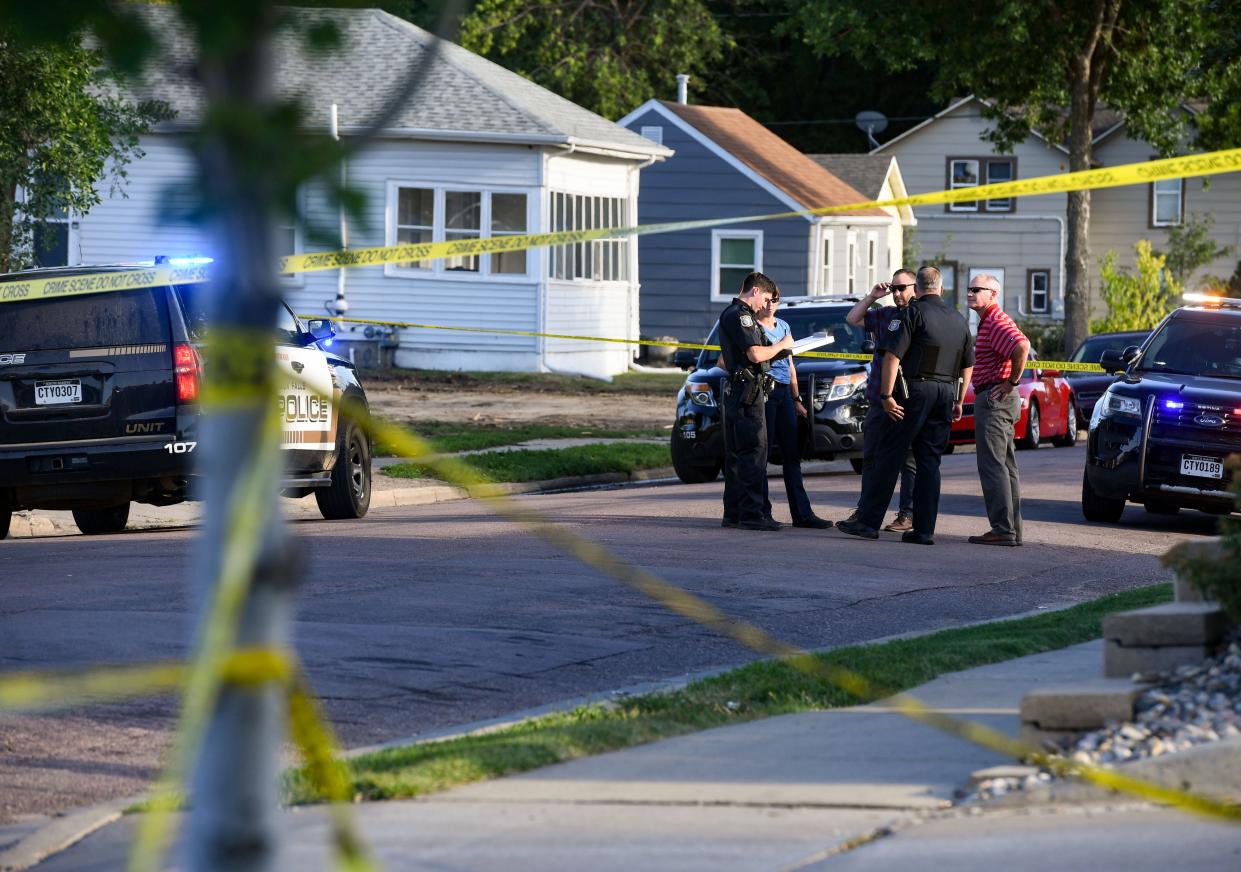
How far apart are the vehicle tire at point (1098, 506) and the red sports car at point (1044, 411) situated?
7885 mm

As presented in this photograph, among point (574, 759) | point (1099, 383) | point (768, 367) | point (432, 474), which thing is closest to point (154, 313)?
point (768, 367)

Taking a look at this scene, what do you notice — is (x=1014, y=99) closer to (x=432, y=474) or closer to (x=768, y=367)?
(x=432, y=474)

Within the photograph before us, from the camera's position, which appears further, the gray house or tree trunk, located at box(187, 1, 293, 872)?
the gray house

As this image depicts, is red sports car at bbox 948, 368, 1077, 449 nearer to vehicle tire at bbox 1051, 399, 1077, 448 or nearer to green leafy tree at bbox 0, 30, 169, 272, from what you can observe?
vehicle tire at bbox 1051, 399, 1077, 448

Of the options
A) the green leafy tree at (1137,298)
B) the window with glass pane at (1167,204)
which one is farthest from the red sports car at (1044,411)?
the window with glass pane at (1167,204)

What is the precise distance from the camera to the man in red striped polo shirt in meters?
13.9

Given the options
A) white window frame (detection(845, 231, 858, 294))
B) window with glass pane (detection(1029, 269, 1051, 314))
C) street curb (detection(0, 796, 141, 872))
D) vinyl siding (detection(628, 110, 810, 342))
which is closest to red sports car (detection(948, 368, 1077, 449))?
vinyl siding (detection(628, 110, 810, 342))

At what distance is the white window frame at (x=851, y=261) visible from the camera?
46281 mm

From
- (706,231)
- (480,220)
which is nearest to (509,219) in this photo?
(480,220)

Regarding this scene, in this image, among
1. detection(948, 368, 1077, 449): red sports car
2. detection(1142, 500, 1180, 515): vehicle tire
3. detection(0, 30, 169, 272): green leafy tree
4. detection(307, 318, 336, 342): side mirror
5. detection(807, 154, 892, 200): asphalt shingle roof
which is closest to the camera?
detection(307, 318, 336, 342): side mirror

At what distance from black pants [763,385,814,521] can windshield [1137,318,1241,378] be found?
3.34 meters

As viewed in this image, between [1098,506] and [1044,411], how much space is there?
9.91 m

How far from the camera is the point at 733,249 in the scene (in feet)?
145

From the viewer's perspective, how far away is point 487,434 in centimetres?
2267
